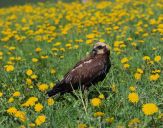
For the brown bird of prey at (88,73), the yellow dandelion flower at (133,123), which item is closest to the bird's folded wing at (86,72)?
the brown bird of prey at (88,73)

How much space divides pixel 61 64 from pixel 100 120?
2828 mm

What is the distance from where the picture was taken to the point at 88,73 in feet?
17.1

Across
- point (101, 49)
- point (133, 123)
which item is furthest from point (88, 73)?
point (133, 123)

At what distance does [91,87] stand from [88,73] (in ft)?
1.32

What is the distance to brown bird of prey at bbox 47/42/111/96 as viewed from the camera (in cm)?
520

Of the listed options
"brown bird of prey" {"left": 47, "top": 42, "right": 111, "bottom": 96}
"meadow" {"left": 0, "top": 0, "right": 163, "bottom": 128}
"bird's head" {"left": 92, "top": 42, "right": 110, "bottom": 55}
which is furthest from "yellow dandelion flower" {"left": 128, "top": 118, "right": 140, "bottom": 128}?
"bird's head" {"left": 92, "top": 42, "right": 110, "bottom": 55}

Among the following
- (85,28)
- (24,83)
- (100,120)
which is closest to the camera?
(100,120)

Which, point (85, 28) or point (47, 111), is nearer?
point (47, 111)

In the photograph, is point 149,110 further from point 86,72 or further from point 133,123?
point 86,72

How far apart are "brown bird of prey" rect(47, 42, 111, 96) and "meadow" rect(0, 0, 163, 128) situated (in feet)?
0.43

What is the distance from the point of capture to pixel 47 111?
→ 4.83 meters

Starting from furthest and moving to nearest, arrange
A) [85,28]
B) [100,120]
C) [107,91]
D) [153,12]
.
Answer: [153,12], [85,28], [107,91], [100,120]

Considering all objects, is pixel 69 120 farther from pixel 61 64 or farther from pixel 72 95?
pixel 61 64

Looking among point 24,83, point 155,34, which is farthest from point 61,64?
point 155,34
